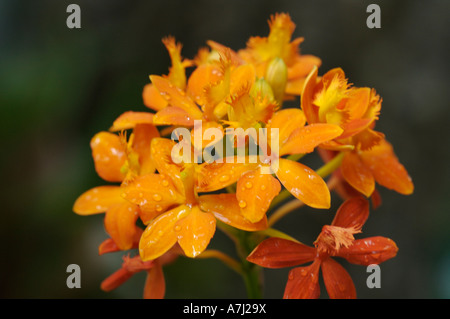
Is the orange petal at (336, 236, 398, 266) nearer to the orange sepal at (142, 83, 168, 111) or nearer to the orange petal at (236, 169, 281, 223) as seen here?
the orange petal at (236, 169, 281, 223)

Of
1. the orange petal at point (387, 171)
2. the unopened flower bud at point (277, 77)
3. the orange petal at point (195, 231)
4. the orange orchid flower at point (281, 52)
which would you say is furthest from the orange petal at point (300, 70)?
the orange petal at point (195, 231)

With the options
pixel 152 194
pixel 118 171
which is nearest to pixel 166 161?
pixel 152 194

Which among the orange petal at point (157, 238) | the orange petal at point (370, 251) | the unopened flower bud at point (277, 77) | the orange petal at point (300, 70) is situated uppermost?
the orange petal at point (300, 70)

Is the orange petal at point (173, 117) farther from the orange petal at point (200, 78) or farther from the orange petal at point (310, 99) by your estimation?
the orange petal at point (310, 99)

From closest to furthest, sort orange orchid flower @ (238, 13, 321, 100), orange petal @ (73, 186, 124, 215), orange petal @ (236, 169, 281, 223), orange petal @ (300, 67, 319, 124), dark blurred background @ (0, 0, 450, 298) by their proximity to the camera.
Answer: orange petal @ (236, 169, 281, 223) < orange petal @ (300, 67, 319, 124) < orange petal @ (73, 186, 124, 215) < orange orchid flower @ (238, 13, 321, 100) < dark blurred background @ (0, 0, 450, 298)

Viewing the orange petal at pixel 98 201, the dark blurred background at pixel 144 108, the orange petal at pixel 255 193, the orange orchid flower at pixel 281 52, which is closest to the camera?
the orange petal at pixel 255 193

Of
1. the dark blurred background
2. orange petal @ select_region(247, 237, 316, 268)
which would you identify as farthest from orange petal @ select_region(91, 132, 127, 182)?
the dark blurred background

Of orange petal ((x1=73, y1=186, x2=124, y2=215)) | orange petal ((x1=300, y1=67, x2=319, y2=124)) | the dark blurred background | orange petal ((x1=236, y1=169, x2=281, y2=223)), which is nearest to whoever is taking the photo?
orange petal ((x1=236, y1=169, x2=281, y2=223))
